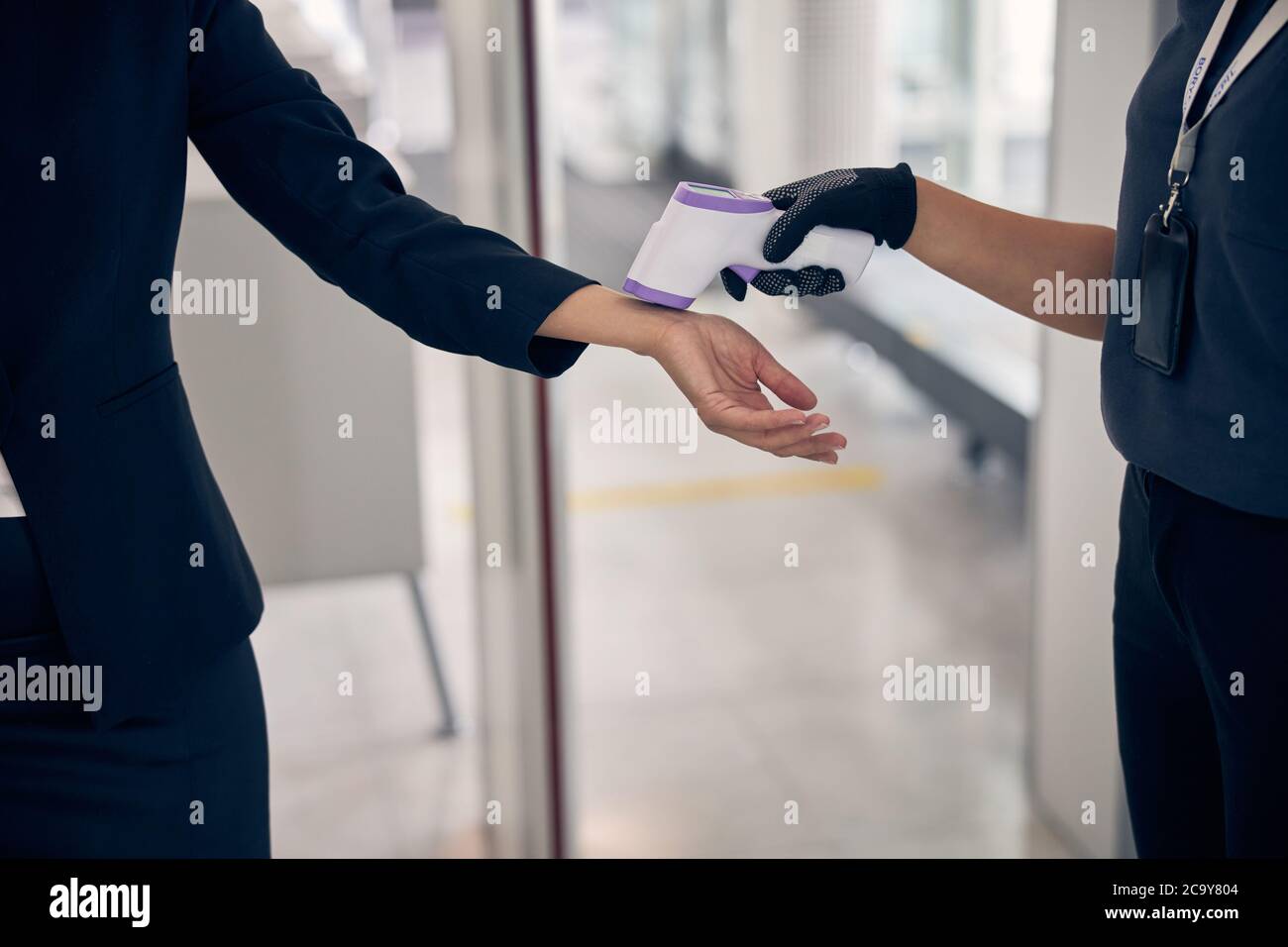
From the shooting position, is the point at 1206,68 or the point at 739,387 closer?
the point at 1206,68

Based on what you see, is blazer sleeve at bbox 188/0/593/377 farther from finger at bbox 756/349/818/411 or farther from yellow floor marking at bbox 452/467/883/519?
yellow floor marking at bbox 452/467/883/519

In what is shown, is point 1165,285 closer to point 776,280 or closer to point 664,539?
point 776,280

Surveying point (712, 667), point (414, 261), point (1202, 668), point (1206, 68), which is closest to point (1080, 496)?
point (712, 667)

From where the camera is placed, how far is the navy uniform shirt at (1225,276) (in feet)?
3.21

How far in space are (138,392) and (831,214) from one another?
0.61 meters

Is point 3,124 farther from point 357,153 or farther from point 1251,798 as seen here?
point 1251,798

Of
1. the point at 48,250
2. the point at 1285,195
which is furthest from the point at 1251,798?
the point at 48,250

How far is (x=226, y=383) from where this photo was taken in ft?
7.09

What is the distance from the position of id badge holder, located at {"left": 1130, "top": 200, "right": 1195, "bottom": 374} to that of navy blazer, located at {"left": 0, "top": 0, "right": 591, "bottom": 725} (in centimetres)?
47

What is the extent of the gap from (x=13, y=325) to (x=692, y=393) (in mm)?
537

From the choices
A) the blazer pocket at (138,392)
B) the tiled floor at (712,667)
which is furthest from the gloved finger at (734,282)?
the tiled floor at (712,667)

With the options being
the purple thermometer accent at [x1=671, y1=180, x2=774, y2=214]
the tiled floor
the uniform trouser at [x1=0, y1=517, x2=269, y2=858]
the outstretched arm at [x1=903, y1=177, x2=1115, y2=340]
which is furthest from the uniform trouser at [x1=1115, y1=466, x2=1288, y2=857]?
the tiled floor

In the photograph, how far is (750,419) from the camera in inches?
43.2

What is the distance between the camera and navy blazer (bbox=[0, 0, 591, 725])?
3.38ft
